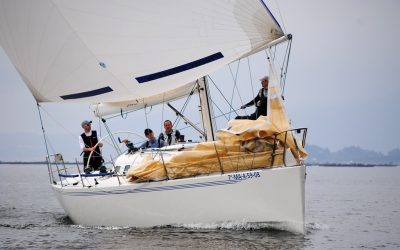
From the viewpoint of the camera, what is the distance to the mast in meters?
14.3

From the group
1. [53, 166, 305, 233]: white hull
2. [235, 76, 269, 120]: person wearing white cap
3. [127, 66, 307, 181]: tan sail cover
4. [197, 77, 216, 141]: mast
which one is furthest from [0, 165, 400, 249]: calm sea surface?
[197, 77, 216, 141]: mast

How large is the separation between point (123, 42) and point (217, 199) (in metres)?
4.28

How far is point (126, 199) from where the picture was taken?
12219 millimetres

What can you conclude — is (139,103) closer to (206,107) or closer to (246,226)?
(206,107)

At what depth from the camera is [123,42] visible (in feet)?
42.1

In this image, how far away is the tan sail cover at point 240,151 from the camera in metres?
11.5

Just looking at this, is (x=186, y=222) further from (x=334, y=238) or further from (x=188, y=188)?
(x=334, y=238)

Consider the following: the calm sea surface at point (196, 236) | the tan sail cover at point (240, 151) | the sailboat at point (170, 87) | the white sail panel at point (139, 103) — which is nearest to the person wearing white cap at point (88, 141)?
the white sail panel at point (139, 103)

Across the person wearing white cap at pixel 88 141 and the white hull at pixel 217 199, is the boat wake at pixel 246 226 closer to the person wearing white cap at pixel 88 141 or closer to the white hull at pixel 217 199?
the white hull at pixel 217 199

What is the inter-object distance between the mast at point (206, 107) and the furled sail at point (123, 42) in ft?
5.09

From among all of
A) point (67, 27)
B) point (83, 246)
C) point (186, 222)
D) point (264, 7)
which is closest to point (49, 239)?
point (83, 246)

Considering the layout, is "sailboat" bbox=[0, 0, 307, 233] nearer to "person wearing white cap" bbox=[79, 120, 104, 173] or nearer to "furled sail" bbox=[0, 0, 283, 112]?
"furled sail" bbox=[0, 0, 283, 112]

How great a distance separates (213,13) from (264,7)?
3.56ft

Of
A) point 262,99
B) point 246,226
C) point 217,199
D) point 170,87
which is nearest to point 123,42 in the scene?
point 170,87
